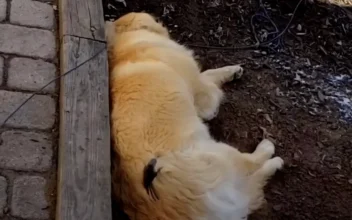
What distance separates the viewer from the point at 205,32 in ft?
15.5

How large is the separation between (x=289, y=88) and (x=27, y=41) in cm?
179

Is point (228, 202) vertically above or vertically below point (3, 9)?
below

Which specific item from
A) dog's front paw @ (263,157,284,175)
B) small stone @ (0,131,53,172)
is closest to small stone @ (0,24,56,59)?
small stone @ (0,131,53,172)

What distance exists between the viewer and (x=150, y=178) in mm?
2869

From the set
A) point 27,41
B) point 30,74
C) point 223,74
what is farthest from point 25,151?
point 223,74

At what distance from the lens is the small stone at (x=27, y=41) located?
11.6 ft

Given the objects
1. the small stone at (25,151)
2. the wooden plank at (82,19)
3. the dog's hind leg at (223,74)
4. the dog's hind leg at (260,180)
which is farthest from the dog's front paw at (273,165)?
the small stone at (25,151)

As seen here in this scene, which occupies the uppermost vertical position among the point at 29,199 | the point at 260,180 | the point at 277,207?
the point at 29,199

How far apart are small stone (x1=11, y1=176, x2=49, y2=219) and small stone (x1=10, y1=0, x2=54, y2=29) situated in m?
1.13

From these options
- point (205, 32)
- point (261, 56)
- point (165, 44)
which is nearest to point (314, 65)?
point (261, 56)

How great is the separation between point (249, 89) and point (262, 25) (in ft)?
2.60

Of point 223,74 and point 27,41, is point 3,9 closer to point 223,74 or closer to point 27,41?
point 27,41

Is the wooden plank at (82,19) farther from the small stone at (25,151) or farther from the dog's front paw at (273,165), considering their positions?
the dog's front paw at (273,165)

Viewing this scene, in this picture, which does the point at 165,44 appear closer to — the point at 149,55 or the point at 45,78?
the point at 149,55
